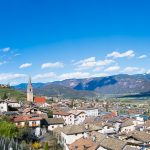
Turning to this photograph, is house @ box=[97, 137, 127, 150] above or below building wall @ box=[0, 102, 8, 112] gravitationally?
below

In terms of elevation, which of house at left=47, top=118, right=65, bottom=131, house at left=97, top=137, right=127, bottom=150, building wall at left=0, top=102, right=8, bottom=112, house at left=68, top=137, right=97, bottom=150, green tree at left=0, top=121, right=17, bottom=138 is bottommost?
house at left=68, top=137, right=97, bottom=150

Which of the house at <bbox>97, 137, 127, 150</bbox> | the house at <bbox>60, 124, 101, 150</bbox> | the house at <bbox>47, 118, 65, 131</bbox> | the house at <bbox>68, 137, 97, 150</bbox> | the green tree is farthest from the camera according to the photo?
the house at <bbox>47, 118, 65, 131</bbox>

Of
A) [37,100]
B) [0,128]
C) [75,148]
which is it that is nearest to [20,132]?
[0,128]

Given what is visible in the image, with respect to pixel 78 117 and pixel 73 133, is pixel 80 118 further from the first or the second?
pixel 73 133

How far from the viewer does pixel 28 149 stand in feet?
202

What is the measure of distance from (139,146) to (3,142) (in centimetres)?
2661

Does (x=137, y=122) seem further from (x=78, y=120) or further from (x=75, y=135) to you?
(x=75, y=135)

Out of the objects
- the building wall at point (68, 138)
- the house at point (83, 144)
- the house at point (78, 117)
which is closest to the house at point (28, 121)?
the building wall at point (68, 138)

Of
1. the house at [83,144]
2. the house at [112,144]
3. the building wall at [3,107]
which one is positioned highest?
the building wall at [3,107]

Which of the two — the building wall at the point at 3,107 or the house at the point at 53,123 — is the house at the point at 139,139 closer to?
the house at the point at 53,123

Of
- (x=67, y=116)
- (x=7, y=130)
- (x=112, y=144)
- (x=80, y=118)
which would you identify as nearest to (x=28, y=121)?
(x=7, y=130)

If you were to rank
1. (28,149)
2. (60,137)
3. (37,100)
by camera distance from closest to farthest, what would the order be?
(28,149) → (60,137) → (37,100)

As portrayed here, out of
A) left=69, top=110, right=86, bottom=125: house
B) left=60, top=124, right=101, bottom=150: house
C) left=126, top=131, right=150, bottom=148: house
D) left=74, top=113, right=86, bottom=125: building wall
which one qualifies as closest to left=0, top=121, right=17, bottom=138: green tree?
left=60, top=124, right=101, bottom=150: house

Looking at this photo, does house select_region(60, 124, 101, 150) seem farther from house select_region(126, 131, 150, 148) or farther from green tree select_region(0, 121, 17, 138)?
green tree select_region(0, 121, 17, 138)
